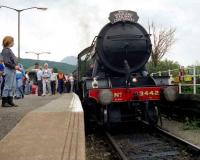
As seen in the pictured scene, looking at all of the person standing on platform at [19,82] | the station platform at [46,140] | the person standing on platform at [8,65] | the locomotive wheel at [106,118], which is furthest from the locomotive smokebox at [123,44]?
the person standing on platform at [19,82]

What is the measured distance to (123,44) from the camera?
12953mm

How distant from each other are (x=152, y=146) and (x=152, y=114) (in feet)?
7.61

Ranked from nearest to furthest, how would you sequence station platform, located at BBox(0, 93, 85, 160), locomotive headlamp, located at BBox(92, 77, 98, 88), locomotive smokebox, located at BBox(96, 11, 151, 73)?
station platform, located at BBox(0, 93, 85, 160)
locomotive headlamp, located at BBox(92, 77, 98, 88)
locomotive smokebox, located at BBox(96, 11, 151, 73)

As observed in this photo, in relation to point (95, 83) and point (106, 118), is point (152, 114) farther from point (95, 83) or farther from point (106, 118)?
point (95, 83)

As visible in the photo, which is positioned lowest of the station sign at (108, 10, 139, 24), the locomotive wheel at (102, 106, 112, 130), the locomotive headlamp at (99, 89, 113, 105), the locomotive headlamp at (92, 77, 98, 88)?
the locomotive wheel at (102, 106, 112, 130)

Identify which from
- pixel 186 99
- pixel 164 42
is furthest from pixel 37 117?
pixel 164 42

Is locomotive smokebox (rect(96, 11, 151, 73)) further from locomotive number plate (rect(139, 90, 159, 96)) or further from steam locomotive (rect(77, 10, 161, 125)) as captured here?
locomotive number plate (rect(139, 90, 159, 96))

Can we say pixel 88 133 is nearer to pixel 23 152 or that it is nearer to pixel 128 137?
pixel 128 137

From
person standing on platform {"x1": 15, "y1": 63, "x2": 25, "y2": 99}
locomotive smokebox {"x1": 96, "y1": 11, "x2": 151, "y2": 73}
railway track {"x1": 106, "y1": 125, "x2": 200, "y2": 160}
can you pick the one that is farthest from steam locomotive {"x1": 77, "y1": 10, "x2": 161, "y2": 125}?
person standing on platform {"x1": 15, "y1": 63, "x2": 25, "y2": 99}

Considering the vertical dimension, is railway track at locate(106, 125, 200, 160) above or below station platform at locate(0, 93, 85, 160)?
below

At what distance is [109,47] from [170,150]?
4237 mm

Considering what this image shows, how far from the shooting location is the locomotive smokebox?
12938 millimetres

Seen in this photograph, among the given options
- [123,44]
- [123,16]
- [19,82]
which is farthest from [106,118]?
[19,82]

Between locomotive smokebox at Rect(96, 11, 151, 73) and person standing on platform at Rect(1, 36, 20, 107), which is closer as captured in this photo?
person standing on platform at Rect(1, 36, 20, 107)
